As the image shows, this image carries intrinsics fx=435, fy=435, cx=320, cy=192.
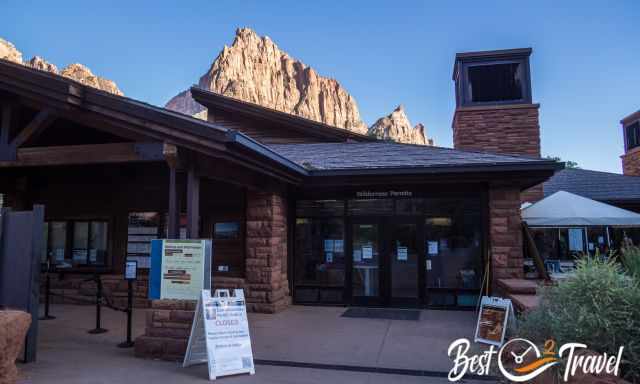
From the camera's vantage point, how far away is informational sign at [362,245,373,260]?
9961mm

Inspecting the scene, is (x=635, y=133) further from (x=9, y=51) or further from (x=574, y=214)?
(x=9, y=51)

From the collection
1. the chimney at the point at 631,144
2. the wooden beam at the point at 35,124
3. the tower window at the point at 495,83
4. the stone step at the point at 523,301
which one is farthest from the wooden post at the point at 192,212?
the chimney at the point at 631,144

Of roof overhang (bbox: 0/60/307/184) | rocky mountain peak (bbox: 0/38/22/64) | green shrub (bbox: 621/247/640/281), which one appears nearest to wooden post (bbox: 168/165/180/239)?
roof overhang (bbox: 0/60/307/184)

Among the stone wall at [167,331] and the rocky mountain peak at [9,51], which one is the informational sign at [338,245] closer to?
the stone wall at [167,331]

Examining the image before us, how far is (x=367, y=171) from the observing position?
29.7 ft

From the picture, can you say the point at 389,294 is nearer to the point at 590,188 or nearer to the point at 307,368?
the point at 307,368

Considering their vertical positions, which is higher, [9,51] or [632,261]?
[9,51]

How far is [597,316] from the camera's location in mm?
3789

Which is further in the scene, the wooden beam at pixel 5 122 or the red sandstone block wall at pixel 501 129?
the red sandstone block wall at pixel 501 129

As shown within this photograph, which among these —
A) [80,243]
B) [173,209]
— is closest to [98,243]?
[80,243]

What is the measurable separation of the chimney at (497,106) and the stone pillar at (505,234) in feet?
22.0

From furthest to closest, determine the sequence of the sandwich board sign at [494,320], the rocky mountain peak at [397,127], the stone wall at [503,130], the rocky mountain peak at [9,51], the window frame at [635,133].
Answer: the rocky mountain peak at [397,127]
the rocky mountain peak at [9,51]
the window frame at [635,133]
the stone wall at [503,130]
the sandwich board sign at [494,320]

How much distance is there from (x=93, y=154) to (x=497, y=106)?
44.7ft

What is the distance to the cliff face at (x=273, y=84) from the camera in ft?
306
